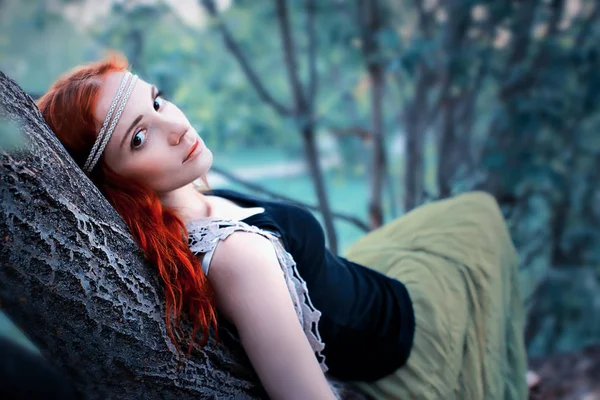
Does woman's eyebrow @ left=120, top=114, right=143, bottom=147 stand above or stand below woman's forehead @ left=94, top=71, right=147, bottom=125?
below

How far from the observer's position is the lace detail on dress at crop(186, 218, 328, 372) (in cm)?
79

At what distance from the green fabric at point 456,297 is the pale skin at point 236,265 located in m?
0.33

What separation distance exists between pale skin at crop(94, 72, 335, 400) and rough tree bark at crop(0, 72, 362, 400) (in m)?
0.08

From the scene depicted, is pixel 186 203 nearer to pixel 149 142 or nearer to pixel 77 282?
pixel 149 142

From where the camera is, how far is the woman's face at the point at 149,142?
78 centimetres

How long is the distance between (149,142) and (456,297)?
69 cm

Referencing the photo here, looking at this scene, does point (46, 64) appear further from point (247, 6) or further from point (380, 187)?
point (380, 187)

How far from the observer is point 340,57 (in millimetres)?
3197

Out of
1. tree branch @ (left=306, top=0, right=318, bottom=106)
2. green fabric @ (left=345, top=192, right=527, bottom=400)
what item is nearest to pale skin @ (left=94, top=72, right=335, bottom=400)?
green fabric @ (left=345, top=192, right=527, bottom=400)

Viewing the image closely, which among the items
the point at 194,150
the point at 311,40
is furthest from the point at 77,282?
the point at 311,40

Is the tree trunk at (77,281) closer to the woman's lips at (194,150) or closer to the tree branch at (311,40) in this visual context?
the woman's lips at (194,150)

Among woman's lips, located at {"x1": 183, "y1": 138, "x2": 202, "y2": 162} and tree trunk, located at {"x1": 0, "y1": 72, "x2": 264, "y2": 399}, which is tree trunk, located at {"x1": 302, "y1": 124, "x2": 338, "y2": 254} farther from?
tree trunk, located at {"x1": 0, "y1": 72, "x2": 264, "y2": 399}

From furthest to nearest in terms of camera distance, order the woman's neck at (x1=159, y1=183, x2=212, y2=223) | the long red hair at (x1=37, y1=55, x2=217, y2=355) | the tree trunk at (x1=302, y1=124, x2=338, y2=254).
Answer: the tree trunk at (x1=302, y1=124, x2=338, y2=254) → the woman's neck at (x1=159, y1=183, x2=212, y2=223) → the long red hair at (x1=37, y1=55, x2=217, y2=355)

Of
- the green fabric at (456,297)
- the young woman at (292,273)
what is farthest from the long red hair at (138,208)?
the green fabric at (456,297)
